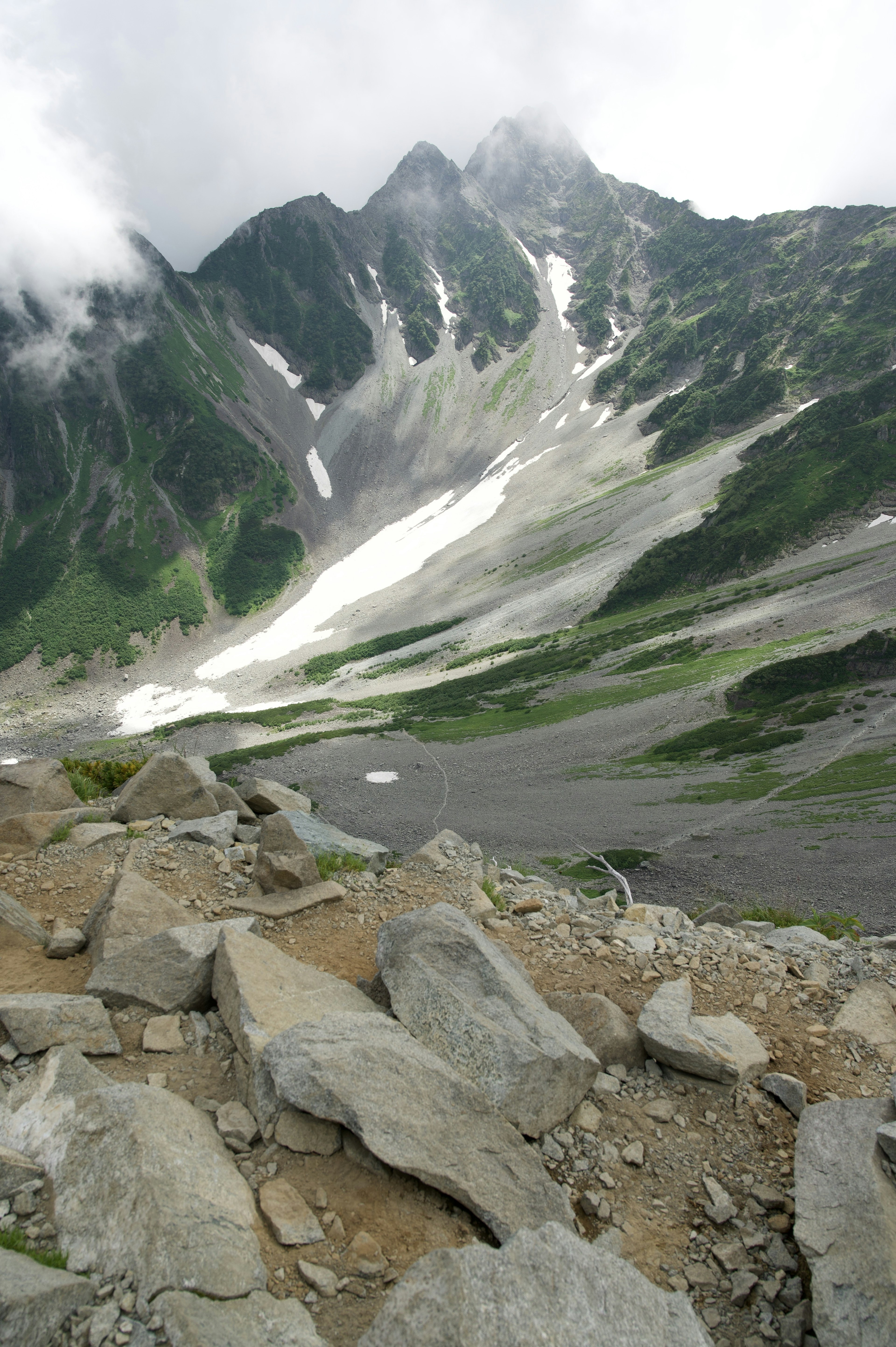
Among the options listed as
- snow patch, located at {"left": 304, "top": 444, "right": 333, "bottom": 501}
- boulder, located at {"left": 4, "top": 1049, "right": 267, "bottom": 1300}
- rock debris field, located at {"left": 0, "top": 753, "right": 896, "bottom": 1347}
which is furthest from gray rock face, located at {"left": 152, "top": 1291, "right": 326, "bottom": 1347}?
snow patch, located at {"left": 304, "top": 444, "right": 333, "bottom": 501}

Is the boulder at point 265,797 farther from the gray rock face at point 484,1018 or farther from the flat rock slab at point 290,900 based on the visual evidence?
the gray rock face at point 484,1018

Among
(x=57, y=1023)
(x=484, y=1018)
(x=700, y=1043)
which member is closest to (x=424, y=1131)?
(x=484, y=1018)

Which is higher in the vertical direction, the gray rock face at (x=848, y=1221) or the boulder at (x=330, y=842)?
the boulder at (x=330, y=842)

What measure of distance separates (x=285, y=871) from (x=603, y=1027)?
19.8ft

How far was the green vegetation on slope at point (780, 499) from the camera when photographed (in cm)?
8756

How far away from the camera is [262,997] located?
722cm

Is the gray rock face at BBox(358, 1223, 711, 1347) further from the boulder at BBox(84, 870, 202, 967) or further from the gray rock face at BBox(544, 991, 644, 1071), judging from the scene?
the boulder at BBox(84, 870, 202, 967)

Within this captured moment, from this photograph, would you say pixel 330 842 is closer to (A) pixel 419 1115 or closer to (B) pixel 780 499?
(A) pixel 419 1115

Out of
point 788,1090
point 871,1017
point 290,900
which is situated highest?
point 290,900

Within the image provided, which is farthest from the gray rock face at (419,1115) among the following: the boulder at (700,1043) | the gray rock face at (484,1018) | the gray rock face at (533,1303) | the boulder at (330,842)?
the boulder at (330,842)

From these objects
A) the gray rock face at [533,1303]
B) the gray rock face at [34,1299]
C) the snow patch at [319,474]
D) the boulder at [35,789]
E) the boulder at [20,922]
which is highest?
the snow patch at [319,474]

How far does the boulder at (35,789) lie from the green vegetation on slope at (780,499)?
79574mm

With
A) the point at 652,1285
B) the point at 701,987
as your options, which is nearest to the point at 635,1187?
the point at 652,1285

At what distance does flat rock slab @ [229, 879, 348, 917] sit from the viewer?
10.3 m
